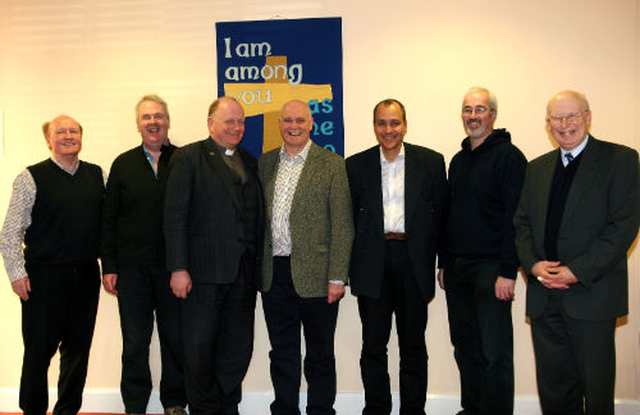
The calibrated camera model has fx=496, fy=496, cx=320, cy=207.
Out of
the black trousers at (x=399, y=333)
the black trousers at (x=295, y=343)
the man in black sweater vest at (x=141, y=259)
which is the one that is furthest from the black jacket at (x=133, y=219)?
the black trousers at (x=399, y=333)

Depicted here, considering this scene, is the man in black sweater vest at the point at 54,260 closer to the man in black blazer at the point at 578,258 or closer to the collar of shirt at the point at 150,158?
the collar of shirt at the point at 150,158

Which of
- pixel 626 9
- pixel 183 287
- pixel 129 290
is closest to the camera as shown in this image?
pixel 183 287

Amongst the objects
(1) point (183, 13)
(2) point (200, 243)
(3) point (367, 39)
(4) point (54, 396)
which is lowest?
(4) point (54, 396)

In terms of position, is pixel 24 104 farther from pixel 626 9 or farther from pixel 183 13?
pixel 626 9

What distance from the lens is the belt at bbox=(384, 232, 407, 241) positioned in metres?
2.71

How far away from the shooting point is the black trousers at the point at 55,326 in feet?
8.91

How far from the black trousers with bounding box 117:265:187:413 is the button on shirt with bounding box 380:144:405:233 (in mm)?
1302

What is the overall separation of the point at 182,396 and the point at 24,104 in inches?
89.3

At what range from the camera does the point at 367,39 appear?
3.25m

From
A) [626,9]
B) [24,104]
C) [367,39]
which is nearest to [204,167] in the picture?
[367,39]

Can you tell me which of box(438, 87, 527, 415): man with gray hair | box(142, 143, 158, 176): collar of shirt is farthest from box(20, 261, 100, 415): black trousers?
box(438, 87, 527, 415): man with gray hair

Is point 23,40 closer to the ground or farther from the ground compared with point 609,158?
farther from the ground

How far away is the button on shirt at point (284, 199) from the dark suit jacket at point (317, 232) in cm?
3

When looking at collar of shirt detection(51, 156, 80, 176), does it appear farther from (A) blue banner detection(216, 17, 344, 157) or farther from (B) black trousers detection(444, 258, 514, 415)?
(B) black trousers detection(444, 258, 514, 415)
